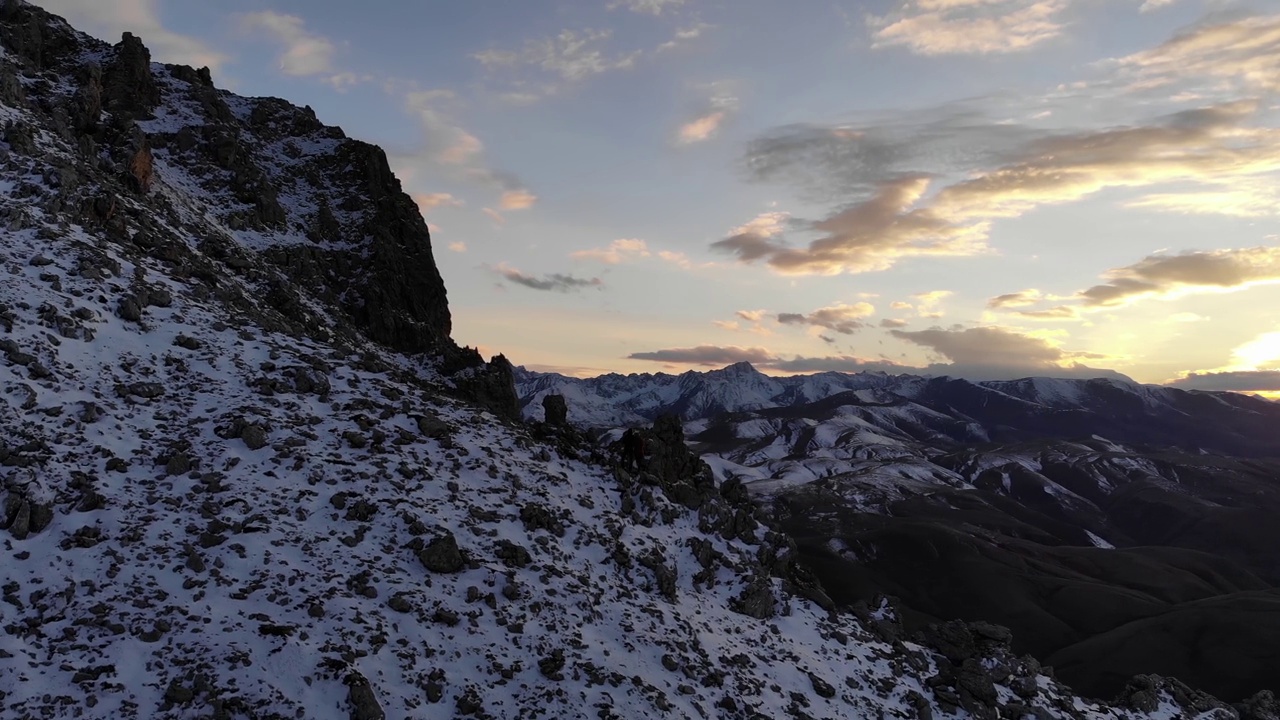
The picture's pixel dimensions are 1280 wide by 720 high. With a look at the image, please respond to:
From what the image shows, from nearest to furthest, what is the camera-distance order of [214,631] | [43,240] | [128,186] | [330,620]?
[214,631]
[330,620]
[43,240]
[128,186]

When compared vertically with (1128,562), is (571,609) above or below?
above

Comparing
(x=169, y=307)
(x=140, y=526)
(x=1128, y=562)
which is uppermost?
(x=169, y=307)

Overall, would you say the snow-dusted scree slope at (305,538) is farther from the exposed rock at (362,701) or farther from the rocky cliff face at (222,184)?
the rocky cliff face at (222,184)

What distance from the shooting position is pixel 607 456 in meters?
35.9

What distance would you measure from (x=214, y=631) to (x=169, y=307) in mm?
18626

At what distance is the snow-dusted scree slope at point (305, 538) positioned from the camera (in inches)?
696

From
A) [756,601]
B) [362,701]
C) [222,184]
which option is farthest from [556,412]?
[222,184]

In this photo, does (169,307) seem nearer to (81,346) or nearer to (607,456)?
(81,346)

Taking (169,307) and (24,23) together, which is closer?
(169,307)

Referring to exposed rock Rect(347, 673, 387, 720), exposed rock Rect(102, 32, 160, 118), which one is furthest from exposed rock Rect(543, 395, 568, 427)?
exposed rock Rect(102, 32, 160, 118)

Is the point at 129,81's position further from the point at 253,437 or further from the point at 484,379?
the point at 253,437

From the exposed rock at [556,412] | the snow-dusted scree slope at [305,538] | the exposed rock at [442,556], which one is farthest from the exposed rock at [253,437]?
the exposed rock at [556,412]

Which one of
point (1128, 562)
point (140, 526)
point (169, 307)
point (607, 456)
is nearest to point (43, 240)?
point (169, 307)

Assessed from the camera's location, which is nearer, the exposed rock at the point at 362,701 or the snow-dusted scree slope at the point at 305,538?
the exposed rock at the point at 362,701
